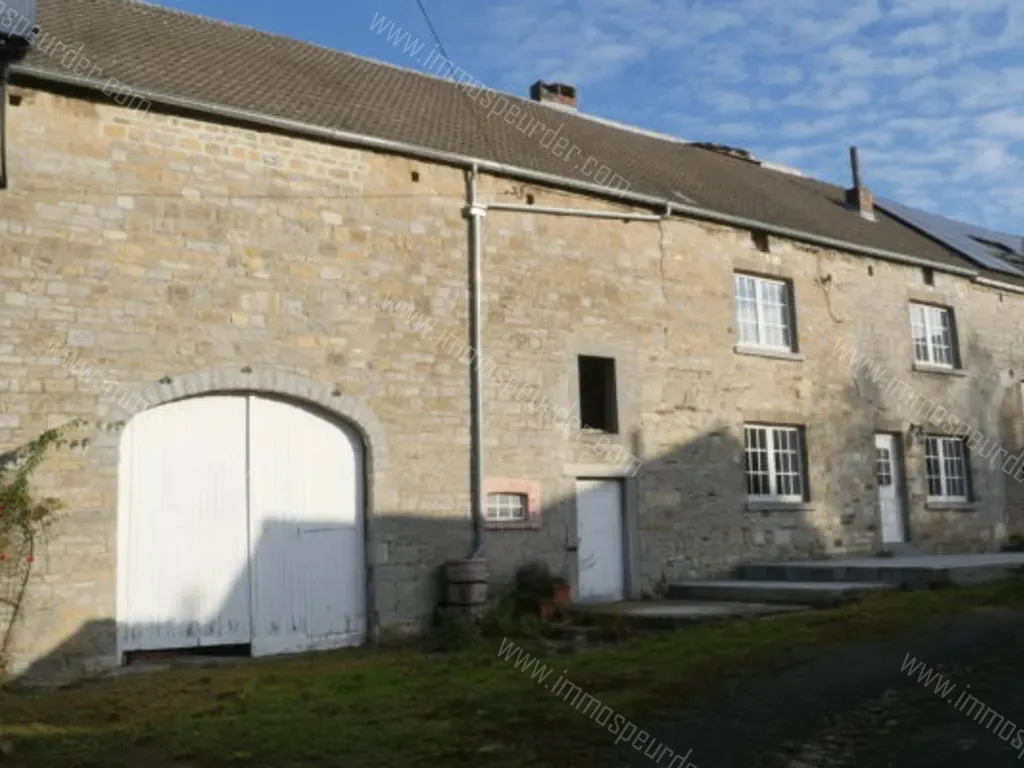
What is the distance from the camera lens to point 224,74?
41.3 ft

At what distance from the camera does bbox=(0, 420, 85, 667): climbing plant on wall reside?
9.49 metres

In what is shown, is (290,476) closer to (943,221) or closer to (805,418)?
(805,418)

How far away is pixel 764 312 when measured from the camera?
16578mm

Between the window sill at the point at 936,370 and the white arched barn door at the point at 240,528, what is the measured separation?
1135 centimetres

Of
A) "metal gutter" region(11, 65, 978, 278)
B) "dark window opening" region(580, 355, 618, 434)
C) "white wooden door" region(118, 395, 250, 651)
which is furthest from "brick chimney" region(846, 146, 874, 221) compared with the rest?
"white wooden door" region(118, 395, 250, 651)

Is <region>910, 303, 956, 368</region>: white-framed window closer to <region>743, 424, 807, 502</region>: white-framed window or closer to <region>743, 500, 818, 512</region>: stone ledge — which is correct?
<region>743, 424, 807, 502</region>: white-framed window

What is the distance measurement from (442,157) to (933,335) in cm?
1110

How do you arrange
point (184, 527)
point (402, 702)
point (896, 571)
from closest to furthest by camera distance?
point (402, 702) < point (184, 527) < point (896, 571)

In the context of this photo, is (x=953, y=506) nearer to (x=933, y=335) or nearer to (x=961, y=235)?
(x=933, y=335)

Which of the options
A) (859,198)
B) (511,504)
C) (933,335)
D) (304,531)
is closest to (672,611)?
(511,504)

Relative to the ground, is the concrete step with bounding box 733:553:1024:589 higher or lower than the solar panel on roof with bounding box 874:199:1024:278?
lower

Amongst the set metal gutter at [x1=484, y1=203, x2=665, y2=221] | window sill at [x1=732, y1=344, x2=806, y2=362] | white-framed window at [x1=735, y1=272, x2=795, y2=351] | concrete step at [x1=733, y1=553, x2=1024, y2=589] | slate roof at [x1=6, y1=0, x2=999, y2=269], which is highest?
slate roof at [x1=6, y1=0, x2=999, y2=269]

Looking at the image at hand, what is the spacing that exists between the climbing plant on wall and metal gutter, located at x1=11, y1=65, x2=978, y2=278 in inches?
144

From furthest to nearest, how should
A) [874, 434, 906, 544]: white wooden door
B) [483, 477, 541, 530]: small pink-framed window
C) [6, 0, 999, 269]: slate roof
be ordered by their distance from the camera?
[874, 434, 906, 544]: white wooden door
[483, 477, 541, 530]: small pink-framed window
[6, 0, 999, 269]: slate roof
